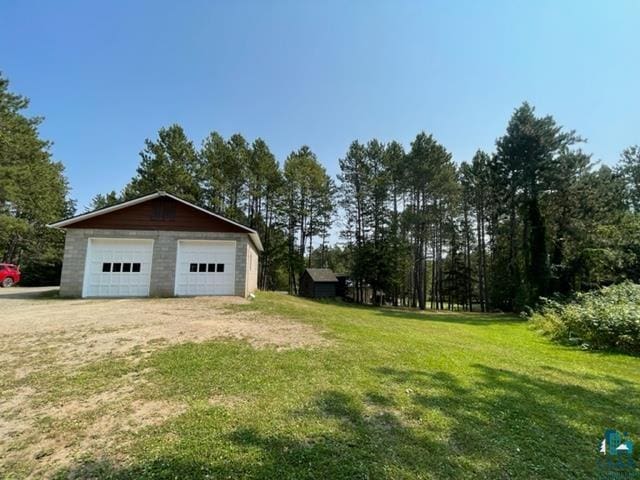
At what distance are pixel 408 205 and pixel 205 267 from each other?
62.9 feet

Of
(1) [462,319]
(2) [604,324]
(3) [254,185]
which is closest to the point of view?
(2) [604,324]

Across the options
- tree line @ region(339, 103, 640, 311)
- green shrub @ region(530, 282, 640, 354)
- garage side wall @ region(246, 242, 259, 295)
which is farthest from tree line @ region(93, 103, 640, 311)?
garage side wall @ region(246, 242, 259, 295)

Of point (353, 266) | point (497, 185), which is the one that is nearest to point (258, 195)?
point (353, 266)

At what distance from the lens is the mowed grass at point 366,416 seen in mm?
2393

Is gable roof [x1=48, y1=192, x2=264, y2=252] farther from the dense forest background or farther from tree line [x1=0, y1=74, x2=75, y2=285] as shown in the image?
the dense forest background

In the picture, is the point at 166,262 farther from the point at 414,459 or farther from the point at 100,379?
the point at 414,459

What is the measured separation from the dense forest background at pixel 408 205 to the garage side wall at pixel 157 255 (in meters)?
13.7

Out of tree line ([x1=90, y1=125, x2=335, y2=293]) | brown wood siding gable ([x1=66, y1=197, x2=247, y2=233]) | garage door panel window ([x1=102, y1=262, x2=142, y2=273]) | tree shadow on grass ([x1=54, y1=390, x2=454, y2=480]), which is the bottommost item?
tree shadow on grass ([x1=54, y1=390, x2=454, y2=480])

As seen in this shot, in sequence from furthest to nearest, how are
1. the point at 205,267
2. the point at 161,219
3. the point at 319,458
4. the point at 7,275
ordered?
1. the point at 7,275
2. the point at 205,267
3. the point at 161,219
4. the point at 319,458

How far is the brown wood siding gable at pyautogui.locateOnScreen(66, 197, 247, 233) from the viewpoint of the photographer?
12.9 m

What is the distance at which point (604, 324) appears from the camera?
27.3 feet

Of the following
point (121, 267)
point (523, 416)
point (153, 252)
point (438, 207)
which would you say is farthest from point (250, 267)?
point (438, 207)

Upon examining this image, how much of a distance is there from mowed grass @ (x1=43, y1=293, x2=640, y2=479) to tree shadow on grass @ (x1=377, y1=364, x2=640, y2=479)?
0.05 ft

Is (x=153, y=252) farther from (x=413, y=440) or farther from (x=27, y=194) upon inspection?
(x=27, y=194)
